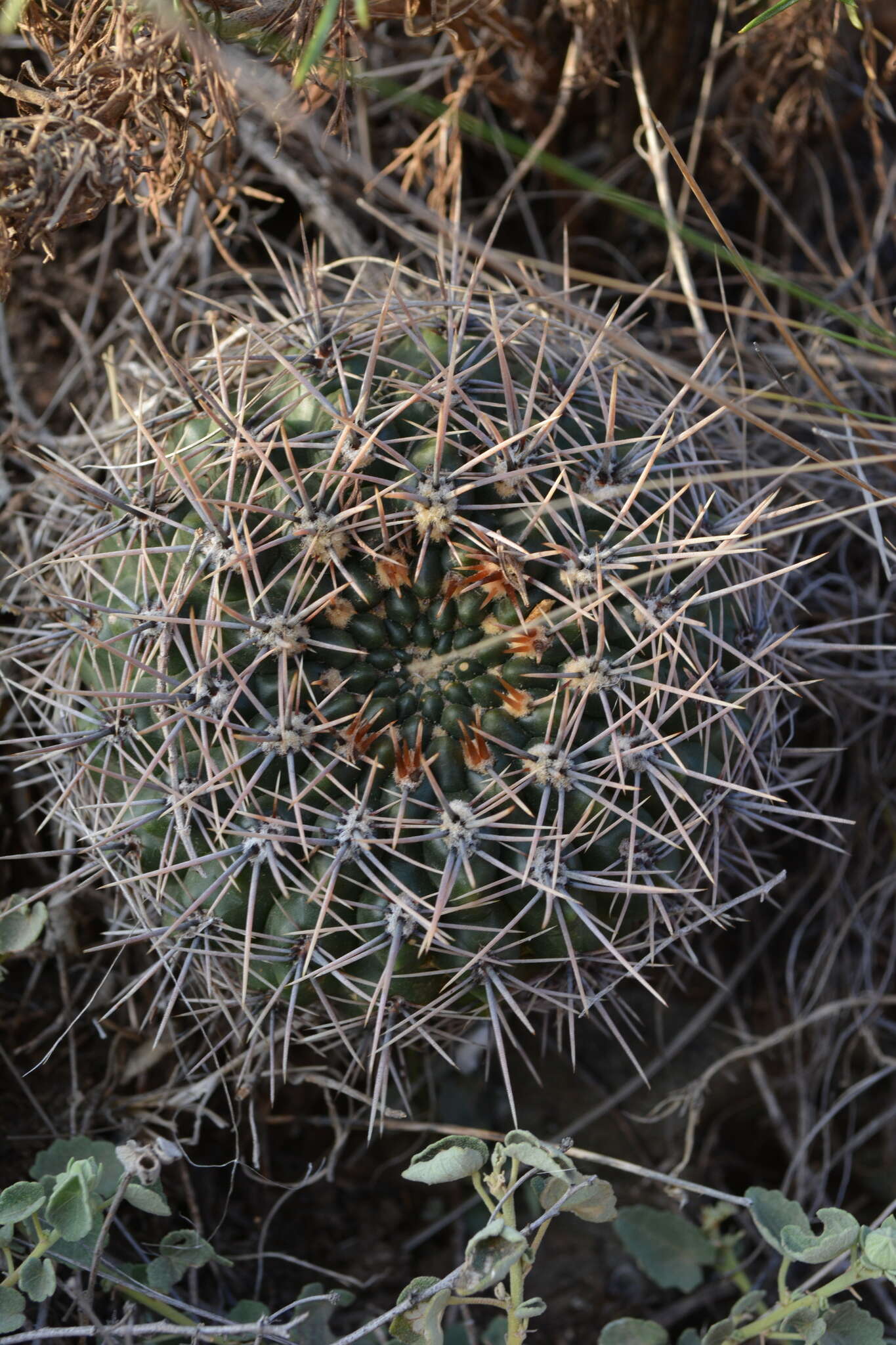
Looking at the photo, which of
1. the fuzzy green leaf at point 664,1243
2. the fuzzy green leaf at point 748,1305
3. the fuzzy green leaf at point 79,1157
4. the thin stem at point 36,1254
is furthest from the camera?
the fuzzy green leaf at point 664,1243

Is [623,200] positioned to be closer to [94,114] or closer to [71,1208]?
[94,114]

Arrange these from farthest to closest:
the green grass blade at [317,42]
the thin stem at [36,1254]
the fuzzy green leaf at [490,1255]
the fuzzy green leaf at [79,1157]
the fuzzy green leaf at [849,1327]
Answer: the fuzzy green leaf at [79,1157], the fuzzy green leaf at [849,1327], the thin stem at [36,1254], the fuzzy green leaf at [490,1255], the green grass blade at [317,42]

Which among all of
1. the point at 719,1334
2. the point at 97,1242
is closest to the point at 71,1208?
the point at 97,1242

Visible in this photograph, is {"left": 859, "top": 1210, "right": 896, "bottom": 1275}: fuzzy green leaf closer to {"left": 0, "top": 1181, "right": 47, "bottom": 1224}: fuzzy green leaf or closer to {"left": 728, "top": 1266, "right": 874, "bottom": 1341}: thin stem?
{"left": 728, "top": 1266, "right": 874, "bottom": 1341}: thin stem

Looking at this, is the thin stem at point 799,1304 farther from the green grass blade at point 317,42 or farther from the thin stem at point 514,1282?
the green grass blade at point 317,42

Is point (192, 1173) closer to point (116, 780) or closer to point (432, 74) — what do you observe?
point (116, 780)

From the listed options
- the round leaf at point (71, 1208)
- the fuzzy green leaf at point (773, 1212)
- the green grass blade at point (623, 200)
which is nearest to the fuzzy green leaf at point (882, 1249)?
the fuzzy green leaf at point (773, 1212)
